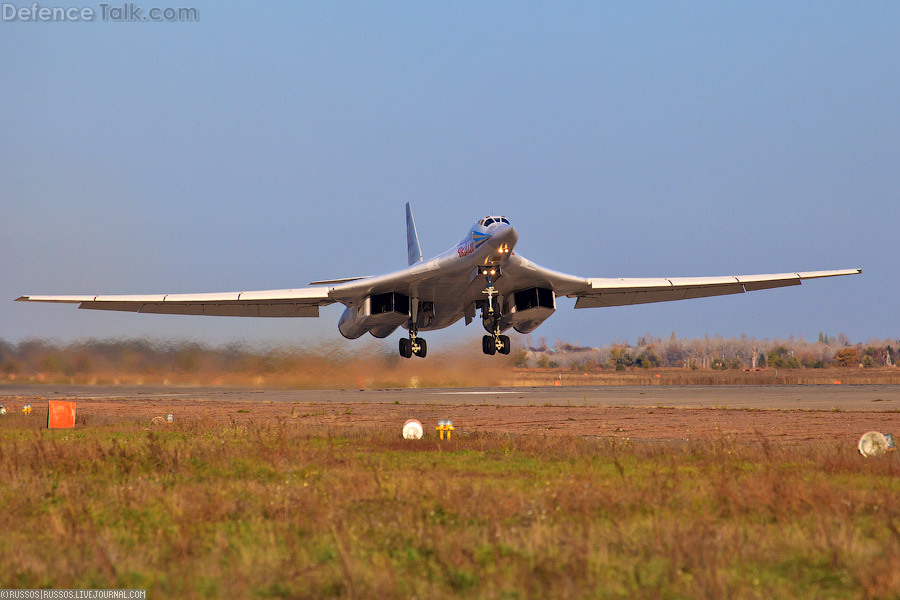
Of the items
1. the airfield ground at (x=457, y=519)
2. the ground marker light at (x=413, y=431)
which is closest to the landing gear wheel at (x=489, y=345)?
the ground marker light at (x=413, y=431)

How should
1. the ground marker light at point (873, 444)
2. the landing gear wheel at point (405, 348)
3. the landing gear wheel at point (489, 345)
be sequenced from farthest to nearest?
the landing gear wheel at point (405, 348)
the landing gear wheel at point (489, 345)
the ground marker light at point (873, 444)

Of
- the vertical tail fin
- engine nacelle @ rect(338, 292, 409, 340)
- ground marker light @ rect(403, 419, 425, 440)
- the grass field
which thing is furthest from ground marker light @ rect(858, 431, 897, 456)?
the vertical tail fin

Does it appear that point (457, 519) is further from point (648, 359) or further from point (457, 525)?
point (648, 359)

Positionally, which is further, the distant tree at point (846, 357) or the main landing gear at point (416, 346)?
the distant tree at point (846, 357)

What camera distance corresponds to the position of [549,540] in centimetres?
637

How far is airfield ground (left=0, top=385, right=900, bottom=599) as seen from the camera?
5.36 meters

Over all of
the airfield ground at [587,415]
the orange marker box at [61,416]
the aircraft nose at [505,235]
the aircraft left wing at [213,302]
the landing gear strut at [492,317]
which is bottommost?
the airfield ground at [587,415]

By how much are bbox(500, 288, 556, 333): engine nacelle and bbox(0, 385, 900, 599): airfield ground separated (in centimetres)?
1255

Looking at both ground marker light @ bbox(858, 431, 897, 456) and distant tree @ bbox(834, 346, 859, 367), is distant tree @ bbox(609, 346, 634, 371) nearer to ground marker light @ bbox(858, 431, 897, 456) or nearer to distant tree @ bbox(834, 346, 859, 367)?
distant tree @ bbox(834, 346, 859, 367)

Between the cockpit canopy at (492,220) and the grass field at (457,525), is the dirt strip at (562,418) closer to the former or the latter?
the grass field at (457,525)

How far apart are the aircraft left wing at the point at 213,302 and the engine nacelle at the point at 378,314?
1.27 metres

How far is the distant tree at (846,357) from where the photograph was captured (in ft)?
347

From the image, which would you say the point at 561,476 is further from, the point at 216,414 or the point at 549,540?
the point at 216,414

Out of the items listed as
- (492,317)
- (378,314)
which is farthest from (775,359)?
(378,314)
